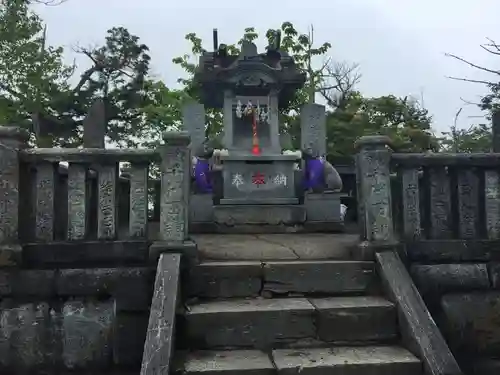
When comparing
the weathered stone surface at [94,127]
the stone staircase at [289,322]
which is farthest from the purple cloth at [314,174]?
the weathered stone surface at [94,127]

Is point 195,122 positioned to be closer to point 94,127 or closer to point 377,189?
point 94,127

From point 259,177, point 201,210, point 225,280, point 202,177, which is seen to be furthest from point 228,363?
point 202,177

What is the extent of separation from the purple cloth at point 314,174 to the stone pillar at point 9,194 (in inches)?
215

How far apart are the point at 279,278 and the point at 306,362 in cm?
91

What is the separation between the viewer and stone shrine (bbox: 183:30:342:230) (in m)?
8.15

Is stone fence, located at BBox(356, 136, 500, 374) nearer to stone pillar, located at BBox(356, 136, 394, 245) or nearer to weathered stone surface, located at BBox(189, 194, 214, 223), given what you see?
stone pillar, located at BBox(356, 136, 394, 245)

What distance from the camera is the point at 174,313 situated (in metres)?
3.71

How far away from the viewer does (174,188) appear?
441cm

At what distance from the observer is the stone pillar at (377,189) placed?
14.9 ft

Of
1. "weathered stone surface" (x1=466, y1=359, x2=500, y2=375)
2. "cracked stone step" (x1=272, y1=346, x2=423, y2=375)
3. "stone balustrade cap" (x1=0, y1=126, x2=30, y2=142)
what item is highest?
"stone balustrade cap" (x1=0, y1=126, x2=30, y2=142)

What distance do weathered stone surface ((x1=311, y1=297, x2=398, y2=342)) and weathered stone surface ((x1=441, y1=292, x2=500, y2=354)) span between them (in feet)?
2.41

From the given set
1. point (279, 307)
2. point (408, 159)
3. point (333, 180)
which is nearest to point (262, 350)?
point (279, 307)

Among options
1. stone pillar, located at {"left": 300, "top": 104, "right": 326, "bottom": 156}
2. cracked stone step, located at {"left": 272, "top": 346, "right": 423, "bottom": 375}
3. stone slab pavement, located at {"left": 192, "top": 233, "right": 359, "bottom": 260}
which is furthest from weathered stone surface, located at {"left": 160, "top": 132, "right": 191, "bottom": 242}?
stone pillar, located at {"left": 300, "top": 104, "right": 326, "bottom": 156}

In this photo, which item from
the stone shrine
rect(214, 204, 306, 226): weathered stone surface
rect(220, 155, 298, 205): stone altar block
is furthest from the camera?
rect(220, 155, 298, 205): stone altar block
